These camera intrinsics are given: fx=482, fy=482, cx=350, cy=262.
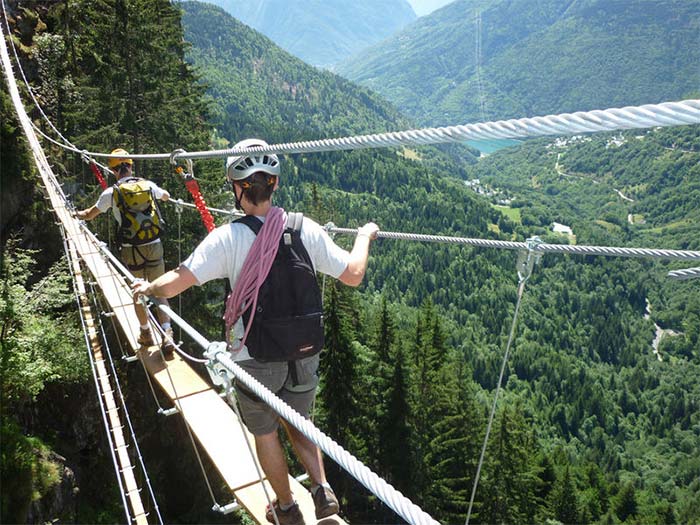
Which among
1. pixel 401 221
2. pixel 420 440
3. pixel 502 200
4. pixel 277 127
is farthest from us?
pixel 502 200

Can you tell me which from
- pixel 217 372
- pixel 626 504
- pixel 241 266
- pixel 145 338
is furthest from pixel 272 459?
pixel 626 504

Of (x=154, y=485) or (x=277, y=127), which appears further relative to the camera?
(x=277, y=127)

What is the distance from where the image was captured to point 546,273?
12762 centimetres

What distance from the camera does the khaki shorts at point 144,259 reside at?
5.81 meters

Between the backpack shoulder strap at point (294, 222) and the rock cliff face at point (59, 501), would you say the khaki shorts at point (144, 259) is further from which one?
the rock cliff face at point (59, 501)

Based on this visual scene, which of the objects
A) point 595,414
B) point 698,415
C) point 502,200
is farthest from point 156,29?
point 502,200

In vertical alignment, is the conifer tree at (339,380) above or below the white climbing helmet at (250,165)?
below

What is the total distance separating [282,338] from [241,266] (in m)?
0.44

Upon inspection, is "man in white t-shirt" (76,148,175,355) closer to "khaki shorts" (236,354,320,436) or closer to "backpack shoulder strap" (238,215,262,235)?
"khaki shorts" (236,354,320,436)

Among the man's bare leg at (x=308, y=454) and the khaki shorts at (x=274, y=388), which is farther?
the man's bare leg at (x=308, y=454)

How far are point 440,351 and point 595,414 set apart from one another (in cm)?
6664

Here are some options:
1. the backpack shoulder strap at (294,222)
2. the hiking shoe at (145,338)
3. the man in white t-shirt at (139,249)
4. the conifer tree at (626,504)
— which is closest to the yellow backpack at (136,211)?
the man in white t-shirt at (139,249)

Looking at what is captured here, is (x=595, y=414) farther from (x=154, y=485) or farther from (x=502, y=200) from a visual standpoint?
(x=502, y=200)

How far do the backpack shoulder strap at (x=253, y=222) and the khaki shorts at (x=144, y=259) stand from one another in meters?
3.73
